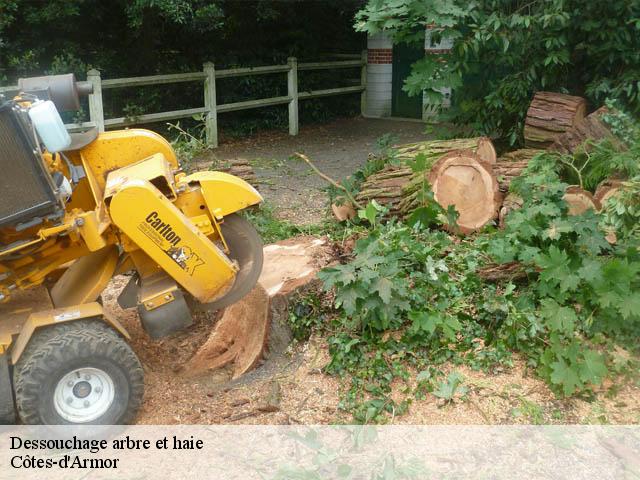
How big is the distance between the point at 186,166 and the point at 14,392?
431cm

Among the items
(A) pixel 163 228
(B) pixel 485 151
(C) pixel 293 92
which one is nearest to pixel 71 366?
(A) pixel 163 228

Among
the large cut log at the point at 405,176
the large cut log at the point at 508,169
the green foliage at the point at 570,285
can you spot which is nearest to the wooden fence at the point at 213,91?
the large cut log at the point at 405,176

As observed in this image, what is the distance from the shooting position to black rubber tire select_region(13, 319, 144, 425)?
378cm

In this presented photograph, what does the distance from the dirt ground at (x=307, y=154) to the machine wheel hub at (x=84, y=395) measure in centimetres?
367

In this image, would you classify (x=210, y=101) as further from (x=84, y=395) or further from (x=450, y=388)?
(x=450, y=388)

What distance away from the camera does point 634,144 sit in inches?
248

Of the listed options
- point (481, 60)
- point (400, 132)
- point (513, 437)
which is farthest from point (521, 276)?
point (400, 132)

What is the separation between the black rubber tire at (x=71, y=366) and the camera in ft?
12.4

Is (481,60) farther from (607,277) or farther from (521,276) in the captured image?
(607,277)

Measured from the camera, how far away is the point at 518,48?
8125mm

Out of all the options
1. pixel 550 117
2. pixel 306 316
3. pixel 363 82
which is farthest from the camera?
pixel 363 82

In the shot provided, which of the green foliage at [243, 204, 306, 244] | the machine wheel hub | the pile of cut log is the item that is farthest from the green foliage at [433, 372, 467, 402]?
the green foliage at [243, 204, 306, 244]

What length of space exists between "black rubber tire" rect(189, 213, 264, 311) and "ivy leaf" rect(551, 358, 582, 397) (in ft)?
6.26

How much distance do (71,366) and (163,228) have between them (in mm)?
908
